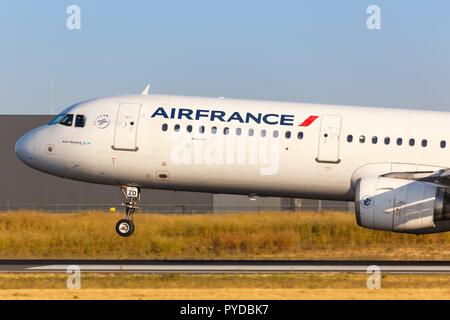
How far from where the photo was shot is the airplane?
31.2m

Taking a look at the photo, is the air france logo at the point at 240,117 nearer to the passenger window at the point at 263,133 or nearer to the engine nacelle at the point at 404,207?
the passenger window at the point at 263,133

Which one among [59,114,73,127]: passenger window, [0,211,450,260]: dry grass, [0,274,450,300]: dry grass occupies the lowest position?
[0,274,450,300]: dry grass

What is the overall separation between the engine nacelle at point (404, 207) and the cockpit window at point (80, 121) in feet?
29.1

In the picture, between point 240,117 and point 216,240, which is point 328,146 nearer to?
point 240,117

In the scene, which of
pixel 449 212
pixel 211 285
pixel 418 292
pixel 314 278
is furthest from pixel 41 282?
pixel 449 212

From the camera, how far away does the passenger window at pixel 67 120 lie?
32625 mm

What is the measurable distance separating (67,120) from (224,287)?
11.4 meters

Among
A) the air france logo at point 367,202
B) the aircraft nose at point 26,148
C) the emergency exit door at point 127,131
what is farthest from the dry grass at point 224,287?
the aircraft nose at point 26,148

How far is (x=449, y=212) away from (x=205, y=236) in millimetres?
11732

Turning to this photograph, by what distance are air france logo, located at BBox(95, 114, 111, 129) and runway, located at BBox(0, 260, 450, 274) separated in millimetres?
4220

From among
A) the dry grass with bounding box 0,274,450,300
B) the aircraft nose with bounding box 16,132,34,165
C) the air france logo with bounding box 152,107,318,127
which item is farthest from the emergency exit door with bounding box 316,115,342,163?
the aircraft nose with bounding box 16,132,34,165

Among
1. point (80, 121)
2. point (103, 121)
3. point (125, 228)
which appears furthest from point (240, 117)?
point (80, 121)

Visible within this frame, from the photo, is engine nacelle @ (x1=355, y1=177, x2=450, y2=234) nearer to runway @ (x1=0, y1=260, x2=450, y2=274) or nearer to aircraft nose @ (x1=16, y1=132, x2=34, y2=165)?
runway @ (x1=0, y1=260, x2=450, y2=274)

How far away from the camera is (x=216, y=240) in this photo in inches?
1485
